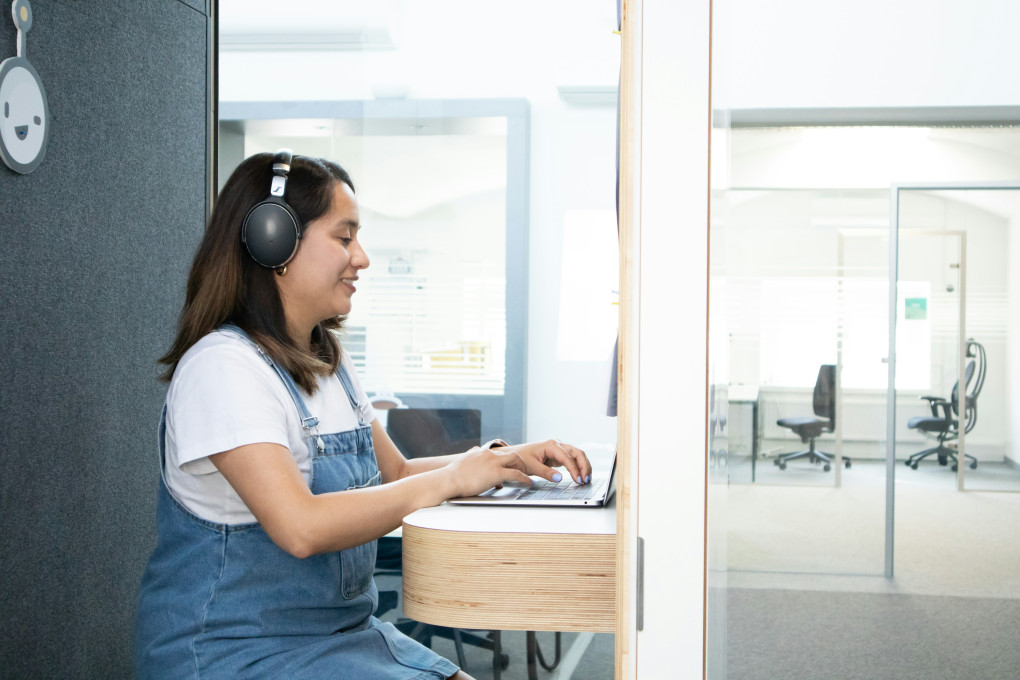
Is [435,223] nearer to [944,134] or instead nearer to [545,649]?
[545,649]

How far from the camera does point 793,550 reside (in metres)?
3.18

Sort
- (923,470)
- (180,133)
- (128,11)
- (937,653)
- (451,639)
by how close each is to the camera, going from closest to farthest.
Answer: (128,11), (180,133), (451,639), (937,653), (923,470)

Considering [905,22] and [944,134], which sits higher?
[905,22]

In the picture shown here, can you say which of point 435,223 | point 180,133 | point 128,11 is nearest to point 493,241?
point 435,223

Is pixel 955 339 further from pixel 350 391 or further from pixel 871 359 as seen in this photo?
pixel 350 391

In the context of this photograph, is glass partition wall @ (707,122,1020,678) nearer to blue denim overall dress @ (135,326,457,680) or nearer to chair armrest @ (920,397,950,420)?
chair armrest @ (920,397,950,420)

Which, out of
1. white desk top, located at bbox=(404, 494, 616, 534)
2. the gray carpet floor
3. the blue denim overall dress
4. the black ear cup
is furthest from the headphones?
the gray carpet floor

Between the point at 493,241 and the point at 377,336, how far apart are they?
39 cm

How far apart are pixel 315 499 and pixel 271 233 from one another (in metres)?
0.34

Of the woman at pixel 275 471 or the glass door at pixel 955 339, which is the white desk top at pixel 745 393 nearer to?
the glass door at pixel 955 339

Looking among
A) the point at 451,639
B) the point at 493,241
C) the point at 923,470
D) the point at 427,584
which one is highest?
the point at 493,241

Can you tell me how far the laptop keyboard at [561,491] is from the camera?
35.9 inches

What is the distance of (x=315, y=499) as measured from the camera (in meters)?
0.86

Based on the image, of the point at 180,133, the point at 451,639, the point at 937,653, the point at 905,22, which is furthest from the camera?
the point at 905,22
